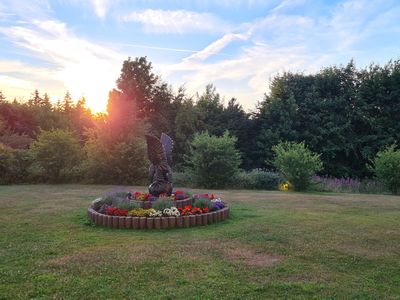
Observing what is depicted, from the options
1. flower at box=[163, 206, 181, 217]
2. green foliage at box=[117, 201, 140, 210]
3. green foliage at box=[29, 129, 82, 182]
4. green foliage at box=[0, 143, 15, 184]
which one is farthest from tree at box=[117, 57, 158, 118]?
flower at box=[163, 206, 181, 217]

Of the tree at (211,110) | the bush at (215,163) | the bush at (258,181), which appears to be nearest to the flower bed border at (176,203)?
the bush at (215,163)

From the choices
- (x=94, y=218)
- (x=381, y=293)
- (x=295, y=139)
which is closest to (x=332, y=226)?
(x=381, y=293)

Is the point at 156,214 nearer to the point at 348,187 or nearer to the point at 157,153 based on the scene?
the point at 157,153

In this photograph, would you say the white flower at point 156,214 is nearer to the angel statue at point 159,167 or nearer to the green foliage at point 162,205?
the green foliage at point 162,205

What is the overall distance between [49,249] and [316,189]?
1107cm

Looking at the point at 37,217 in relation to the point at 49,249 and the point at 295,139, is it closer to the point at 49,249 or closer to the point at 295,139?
the point at 49,249

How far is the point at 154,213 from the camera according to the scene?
6762mm

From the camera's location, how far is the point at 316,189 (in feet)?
46.7

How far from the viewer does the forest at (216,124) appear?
50.7 ft

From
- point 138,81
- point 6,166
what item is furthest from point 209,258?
point 138,81

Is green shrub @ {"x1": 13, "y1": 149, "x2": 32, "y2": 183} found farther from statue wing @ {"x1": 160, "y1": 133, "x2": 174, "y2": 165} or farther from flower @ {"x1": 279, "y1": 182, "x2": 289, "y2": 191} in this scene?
flower @ {"x1": 279, "y1": 182, "x2": 289, "y2": 191}

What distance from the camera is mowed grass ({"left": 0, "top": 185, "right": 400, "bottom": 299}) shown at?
3.68 meters

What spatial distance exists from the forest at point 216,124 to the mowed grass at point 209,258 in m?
8.08

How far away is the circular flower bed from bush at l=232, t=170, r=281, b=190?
23.9 feet
